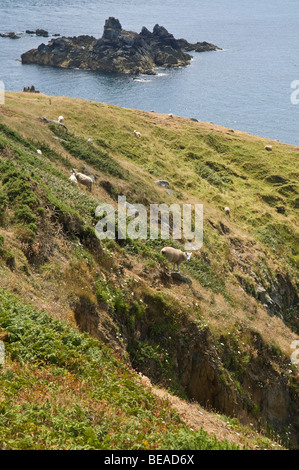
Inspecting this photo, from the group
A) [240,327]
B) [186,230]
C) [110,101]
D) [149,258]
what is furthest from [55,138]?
[110,101]

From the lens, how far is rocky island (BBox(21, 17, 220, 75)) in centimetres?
14512

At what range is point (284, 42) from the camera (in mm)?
182875

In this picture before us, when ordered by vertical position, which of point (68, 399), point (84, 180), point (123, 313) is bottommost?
point (123, 313)

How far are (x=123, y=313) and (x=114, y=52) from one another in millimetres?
150820

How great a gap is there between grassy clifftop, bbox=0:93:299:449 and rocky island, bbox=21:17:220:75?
109632mm

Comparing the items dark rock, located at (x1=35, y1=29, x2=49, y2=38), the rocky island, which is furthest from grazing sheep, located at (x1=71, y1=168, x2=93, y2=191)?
dark rock, located at (x1=35, y1=29, x2=49, y2=38)

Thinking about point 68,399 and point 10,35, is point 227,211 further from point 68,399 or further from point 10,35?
point 10,35

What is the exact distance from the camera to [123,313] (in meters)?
18.2

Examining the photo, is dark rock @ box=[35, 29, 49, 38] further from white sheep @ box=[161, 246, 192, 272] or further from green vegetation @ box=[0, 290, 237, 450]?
green vegetation @ box=[0, 290, 237, 450]

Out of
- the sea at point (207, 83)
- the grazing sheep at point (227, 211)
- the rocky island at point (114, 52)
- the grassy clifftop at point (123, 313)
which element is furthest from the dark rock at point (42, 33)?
the grazing sheep at point (227, 211)

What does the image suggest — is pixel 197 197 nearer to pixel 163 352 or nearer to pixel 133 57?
pixel 163 352

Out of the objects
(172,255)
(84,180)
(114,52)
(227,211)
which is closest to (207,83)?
(114,52)

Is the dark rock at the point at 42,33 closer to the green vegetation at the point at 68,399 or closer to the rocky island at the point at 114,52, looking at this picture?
the rocky island at the point at 114,52

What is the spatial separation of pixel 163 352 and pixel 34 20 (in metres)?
214
